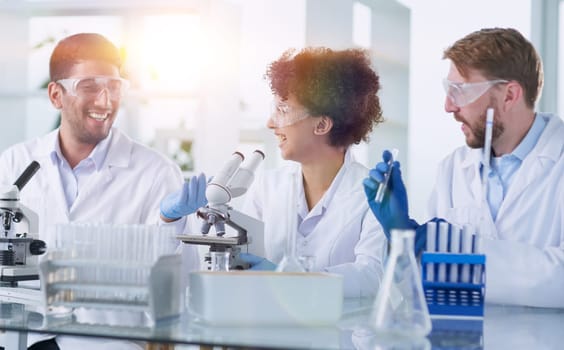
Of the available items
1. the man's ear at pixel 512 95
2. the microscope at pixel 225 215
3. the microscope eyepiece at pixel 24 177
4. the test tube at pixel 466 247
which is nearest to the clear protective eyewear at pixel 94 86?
the microscope eyepiece at pixel 24 177

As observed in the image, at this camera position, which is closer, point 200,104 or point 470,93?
point 470,93

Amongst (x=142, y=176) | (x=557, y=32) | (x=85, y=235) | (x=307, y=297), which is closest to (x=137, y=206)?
(x=142, y=176)

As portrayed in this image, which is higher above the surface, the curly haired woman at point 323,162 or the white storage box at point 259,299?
the curly haired woman at point 323,162

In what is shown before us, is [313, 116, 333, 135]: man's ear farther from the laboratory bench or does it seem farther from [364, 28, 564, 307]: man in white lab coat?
the laboratory bench

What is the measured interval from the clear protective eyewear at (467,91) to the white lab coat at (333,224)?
0.45 metres

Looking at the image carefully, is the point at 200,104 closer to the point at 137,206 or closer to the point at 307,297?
the point at 137,206

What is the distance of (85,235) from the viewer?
1.70m

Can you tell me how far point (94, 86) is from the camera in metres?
3.80

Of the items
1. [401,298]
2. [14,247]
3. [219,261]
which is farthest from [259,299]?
[14,247]

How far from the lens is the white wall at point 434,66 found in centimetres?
482

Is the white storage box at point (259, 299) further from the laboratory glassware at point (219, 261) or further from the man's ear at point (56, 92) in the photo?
the man's ear at point (56, 92)

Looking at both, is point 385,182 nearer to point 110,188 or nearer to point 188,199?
point 188,199

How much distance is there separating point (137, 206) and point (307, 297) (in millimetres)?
2033

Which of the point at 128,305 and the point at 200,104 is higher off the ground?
the point at 200,104
